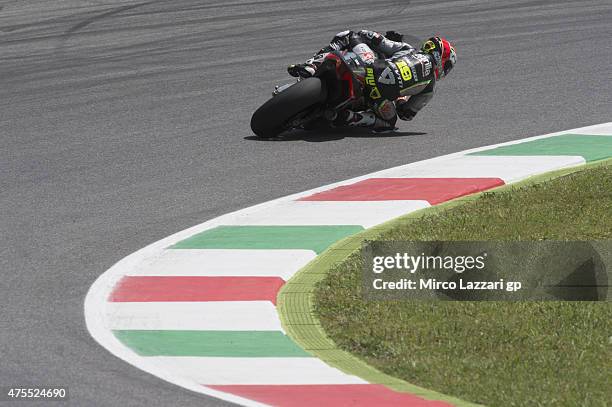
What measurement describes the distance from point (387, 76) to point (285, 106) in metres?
1.00

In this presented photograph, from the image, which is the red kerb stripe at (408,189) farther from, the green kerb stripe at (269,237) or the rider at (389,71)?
the rider at (389,71)

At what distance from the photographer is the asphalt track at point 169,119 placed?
324 inches

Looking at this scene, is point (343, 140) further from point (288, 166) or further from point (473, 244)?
point (473, 244)

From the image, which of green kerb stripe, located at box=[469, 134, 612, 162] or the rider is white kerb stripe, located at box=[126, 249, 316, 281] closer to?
green kerb stripe, located at box=[469, 134, 612, 162]

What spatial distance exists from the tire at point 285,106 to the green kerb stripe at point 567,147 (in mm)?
1605

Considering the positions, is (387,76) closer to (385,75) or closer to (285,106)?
(385,75)

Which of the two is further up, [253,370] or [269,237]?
[253,370]

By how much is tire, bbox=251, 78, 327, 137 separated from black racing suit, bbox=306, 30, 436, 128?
16.1 inches

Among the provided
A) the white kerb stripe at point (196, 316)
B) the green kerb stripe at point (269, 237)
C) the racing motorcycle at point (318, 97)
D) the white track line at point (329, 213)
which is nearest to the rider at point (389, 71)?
the racing motorcycle at point (318, 97)

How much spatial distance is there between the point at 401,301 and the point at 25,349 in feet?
7.18

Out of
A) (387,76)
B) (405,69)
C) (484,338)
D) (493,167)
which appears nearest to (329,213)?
(493,167)

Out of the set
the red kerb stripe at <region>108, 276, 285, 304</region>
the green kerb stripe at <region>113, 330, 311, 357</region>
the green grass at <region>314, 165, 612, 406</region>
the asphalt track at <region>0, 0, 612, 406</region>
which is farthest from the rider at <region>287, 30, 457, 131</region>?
the green kerb stripe at <region>113, 330, 311, 357</region>

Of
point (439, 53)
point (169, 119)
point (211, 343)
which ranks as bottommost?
point (169, 119)

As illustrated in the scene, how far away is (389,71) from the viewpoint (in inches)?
506
